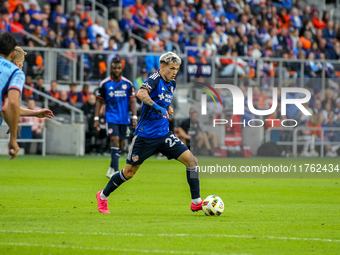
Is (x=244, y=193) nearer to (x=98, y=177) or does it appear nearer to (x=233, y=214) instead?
(x=233, y=214)

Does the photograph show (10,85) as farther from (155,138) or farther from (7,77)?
(155,138)

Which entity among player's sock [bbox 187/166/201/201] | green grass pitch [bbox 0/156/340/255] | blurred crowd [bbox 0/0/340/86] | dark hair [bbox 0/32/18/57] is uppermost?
blurred crowd [bbox 0/0/340/86]

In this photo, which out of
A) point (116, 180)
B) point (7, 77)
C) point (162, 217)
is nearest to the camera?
point (7, 77)

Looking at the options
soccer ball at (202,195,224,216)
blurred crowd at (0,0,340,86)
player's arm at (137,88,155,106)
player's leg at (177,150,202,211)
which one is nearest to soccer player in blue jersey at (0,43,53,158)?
player's arm at (137,88,155,106)

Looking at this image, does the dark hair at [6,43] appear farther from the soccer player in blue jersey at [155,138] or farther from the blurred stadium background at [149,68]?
the blurred stadium background at [149,68]

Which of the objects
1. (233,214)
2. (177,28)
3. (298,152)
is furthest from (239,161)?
(177,28)

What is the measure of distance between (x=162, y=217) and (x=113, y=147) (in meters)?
5.60

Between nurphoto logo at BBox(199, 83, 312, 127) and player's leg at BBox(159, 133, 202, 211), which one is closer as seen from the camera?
player's leg at BBox(159, 133, 202, 211)

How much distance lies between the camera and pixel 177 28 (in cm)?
2633

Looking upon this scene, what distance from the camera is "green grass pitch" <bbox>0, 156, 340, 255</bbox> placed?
567cm

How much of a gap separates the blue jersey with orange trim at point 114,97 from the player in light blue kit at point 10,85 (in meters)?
7.03

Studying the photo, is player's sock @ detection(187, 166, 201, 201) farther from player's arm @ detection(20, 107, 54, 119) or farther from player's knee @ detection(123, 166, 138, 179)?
player's arm @ detection(20, 107, 54, 119)

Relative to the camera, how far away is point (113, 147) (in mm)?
13062

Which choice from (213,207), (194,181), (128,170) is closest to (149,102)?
(128,170)
